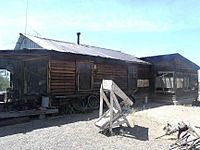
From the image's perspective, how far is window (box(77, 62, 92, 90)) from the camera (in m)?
15.2

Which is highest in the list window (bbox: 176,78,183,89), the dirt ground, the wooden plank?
window (bbox: 176,78,183,89)

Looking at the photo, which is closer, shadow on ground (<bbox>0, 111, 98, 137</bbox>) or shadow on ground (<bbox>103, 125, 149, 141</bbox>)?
shadow on ground (<bbox>103, 125, 149, 141</bbox>)

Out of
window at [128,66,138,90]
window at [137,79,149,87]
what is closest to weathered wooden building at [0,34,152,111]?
window at [128,66,138,90]

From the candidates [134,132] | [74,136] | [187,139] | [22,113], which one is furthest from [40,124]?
[187,139]

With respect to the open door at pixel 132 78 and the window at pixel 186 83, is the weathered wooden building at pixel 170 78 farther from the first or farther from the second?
the open door at pixel 132 78

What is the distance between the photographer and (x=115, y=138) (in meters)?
8.95

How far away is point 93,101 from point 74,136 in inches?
263

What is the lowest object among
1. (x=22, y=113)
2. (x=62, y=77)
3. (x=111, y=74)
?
(x=22, y=113)

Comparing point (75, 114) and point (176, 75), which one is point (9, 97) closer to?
point (75, 114)

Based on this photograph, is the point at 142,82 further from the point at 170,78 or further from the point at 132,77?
the point at 170,78

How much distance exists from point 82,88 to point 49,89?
2413 millimetres

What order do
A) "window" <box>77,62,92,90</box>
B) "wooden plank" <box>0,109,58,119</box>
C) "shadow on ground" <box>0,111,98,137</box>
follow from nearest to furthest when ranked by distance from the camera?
"shadow on ground" <box>0,111,98,137</box>, "wooden plank" <box>0,109,58,119</box>, "window" <box>77,62,92,90</box>

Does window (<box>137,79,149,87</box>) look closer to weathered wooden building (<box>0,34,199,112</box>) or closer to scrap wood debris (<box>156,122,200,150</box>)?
weathered wooden building (<box>0,34,199,112</box>)

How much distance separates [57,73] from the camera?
13953mm
